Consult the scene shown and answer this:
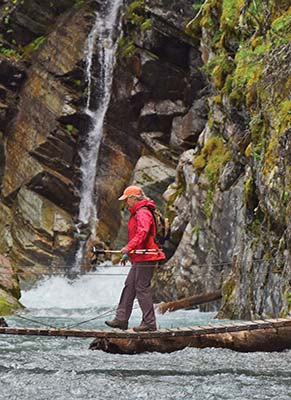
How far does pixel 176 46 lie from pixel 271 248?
53.7 feet

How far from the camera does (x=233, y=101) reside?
14586 millimetres

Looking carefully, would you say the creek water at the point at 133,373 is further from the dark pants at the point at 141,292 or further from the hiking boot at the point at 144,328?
the dark pants at the point at 141,292

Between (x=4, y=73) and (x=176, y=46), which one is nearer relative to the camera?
(x=176, y=46)

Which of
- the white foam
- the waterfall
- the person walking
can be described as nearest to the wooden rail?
the person walking

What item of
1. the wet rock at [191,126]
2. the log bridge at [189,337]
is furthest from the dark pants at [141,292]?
the wet rock at [191,126]

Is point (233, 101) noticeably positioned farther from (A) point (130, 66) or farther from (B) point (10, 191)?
(B) point (10, 191)

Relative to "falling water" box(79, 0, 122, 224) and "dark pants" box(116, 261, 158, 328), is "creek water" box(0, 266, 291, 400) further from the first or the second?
"falling water" box(79, 0, 122, 224)

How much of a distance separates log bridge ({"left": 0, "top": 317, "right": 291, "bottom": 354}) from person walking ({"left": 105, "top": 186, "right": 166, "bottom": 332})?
0.36 metres

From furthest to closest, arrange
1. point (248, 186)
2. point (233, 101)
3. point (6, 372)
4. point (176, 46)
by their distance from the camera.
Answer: point (176, 46), point (233, 101), point (248, 186), point (6, 372)

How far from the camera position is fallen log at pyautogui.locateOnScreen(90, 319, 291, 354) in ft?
26.2

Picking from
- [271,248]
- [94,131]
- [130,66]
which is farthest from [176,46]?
[271,248]

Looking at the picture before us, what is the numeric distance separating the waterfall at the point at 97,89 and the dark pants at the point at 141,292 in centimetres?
1899

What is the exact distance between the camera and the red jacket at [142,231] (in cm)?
851

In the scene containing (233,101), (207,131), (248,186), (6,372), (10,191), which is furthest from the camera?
(10,191)
